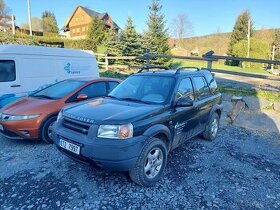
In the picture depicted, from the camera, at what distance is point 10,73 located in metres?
6.89

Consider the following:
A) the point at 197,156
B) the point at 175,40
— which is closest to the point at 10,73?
the point at 197,156

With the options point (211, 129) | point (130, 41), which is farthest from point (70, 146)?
point (130, 41)

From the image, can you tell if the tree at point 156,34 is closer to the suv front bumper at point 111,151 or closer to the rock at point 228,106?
the rock at point 228,106

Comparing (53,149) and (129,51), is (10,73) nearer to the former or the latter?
(53,149)

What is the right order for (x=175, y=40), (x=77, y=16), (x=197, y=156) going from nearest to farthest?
(x=197, y=156)
(x=175, y=40)
(x=77, y=16)

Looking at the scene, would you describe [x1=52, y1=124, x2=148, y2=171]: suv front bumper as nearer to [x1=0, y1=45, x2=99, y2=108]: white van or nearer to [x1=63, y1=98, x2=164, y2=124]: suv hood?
[x1=63, y1=98, x2=164, y2=124]: suv hood

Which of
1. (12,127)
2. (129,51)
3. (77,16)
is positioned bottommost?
(12,127)

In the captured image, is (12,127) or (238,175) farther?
(12,127)

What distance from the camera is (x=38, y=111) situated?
5.12 meters

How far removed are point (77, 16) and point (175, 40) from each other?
87.0ft

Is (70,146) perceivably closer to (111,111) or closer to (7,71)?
(111,111)

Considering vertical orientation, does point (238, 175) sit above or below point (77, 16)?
below

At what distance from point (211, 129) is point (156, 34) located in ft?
62.4

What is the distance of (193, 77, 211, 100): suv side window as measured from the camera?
16.4 feet
